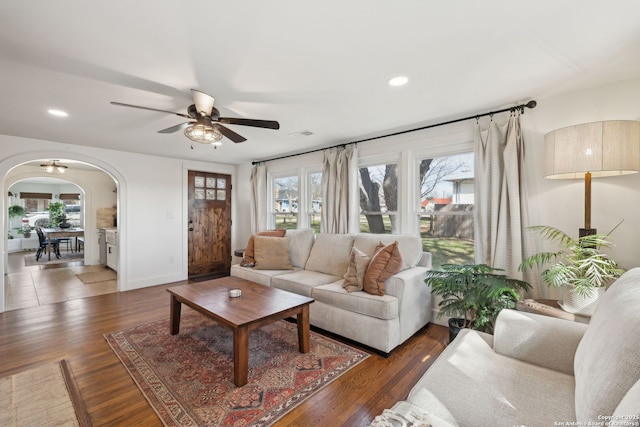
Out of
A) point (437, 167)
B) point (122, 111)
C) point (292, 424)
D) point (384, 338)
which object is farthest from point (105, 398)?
point (437, 167)

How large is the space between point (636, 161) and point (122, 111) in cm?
432

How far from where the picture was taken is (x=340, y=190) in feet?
13.1

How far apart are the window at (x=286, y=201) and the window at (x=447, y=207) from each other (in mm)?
2396

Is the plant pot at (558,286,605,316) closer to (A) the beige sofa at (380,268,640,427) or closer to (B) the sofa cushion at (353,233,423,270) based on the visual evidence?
(A) the beige sofa at (380,268,640,427)

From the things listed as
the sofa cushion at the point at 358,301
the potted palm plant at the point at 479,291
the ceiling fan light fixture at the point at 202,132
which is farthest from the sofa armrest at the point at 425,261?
the ceiling fan light fixture at the point at 202,132

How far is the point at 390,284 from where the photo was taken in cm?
257

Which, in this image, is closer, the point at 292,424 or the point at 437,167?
the point at 292,424

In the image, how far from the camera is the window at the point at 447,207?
3.15m

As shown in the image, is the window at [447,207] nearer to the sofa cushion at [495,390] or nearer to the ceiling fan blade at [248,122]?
the sofa cushion at [495,390]

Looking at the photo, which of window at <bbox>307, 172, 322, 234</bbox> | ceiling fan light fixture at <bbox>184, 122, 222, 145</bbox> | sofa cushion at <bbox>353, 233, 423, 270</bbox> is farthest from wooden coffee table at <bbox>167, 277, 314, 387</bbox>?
window at <bbox>307, 172, 322, 234</bbox>

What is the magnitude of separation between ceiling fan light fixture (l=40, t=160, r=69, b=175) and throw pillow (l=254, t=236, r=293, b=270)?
17.5 ft

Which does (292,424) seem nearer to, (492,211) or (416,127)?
(492,211)

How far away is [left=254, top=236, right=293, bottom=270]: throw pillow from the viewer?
370 cm

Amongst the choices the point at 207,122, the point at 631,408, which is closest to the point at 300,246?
the point at 207,122
